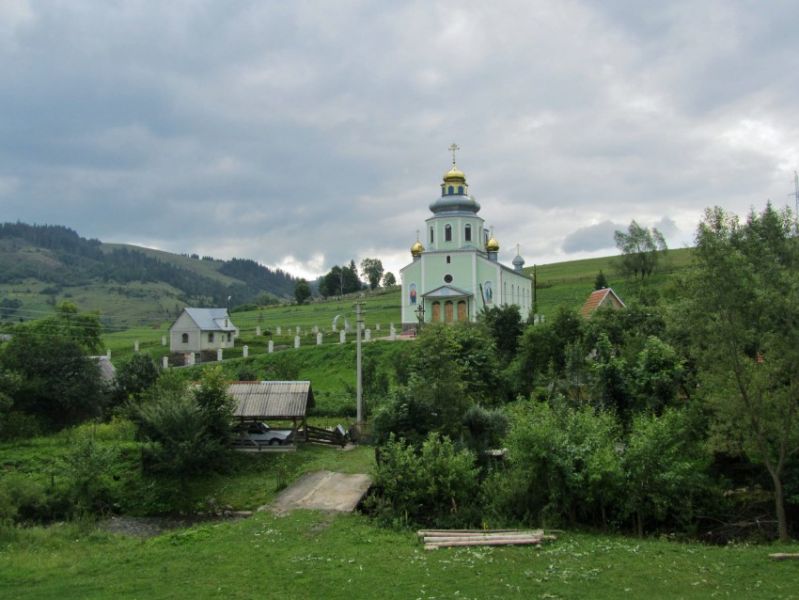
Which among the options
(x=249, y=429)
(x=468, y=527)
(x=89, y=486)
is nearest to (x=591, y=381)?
(x=468, y=527)

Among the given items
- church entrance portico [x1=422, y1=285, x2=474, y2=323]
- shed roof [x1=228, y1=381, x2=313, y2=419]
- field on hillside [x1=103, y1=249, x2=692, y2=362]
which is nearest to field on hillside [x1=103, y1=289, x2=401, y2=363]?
field on hillside [x1=103, y1=249, x2=692, y2=362]

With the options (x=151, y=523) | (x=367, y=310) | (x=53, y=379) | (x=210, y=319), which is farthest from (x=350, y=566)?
(x=367, y=310)

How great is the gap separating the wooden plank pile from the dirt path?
3.08m

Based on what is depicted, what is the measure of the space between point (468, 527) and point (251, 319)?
240 ft

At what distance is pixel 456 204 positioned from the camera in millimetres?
60125

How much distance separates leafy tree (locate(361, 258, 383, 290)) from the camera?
122188mm

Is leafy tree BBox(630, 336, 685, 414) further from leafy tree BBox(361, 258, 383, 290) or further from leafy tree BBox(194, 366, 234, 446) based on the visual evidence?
leafy tree BBox(361, 258, 383, 290)

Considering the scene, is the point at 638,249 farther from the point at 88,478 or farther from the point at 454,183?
the point at 88,478

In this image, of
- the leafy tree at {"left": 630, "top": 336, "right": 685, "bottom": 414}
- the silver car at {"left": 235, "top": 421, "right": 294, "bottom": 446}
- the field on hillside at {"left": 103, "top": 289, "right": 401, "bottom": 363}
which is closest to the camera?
the leafy tree at {"left": 630, "top": 336, "right": 685, "bottom": 414}

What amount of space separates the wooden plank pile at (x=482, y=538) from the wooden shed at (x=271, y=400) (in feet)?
34.2

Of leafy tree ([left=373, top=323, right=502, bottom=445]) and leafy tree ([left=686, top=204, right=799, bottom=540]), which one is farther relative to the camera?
leafy tree ([left=373, top=323, right=502, bottom=445])

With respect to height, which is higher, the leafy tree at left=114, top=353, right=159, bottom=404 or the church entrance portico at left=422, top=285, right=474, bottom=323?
the church entrance portico at left=422, top=285, right=474, bottom=323

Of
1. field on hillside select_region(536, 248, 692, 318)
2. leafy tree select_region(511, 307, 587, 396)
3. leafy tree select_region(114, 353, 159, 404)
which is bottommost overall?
leafy tree select_region(114, 353, 159, 404)

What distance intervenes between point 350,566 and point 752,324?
9.61 metres
